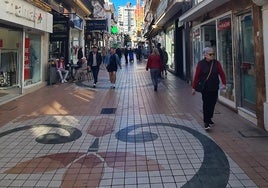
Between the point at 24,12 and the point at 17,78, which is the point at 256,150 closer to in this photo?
the point at 24,12

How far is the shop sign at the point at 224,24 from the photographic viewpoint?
973cm

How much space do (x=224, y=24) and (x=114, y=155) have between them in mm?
6298

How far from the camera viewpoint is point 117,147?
20.1 ft

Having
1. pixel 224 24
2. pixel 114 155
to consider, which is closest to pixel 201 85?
pixel 114 155

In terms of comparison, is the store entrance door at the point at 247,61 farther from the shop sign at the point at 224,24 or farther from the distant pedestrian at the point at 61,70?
the distant pedestrian at the point at 61,70

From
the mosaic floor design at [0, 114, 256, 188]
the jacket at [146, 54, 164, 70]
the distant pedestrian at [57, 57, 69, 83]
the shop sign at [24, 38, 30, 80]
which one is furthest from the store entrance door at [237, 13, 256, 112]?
the distant pedestrian at [57, 57, 69, 83]

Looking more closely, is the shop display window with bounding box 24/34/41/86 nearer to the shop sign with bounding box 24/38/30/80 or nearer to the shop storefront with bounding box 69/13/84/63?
the shop sign with bounding box 24/38/30/80

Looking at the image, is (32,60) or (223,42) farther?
(32,60)

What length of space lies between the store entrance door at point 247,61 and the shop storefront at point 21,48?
7.67 m

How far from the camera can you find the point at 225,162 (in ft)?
17.1

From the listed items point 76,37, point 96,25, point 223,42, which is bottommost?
point 223,42

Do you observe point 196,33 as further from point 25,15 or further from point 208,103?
point 208,103

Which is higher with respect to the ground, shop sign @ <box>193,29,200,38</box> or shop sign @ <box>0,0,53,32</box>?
shop sign @ <box>0,0,53,32</box>

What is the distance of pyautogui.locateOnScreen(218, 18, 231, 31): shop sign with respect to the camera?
9.73 meters
